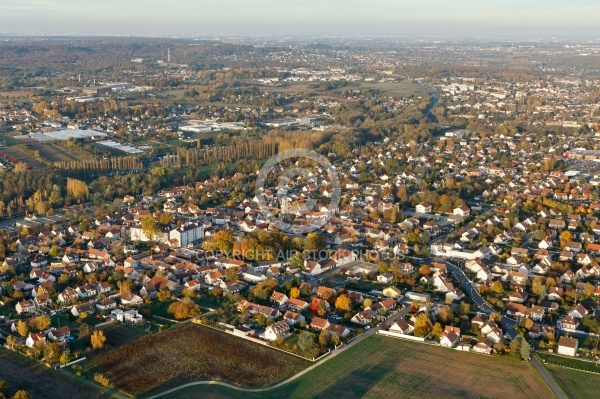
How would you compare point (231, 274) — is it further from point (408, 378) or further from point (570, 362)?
point (570, 362)

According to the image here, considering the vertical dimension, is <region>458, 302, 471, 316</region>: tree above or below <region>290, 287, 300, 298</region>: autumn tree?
above

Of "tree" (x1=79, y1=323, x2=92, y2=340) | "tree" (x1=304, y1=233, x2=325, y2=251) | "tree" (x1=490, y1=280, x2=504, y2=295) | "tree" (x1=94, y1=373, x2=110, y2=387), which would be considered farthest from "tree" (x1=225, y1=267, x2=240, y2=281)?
"tree" (x1=490, y1=280, x2=504, y2=295)

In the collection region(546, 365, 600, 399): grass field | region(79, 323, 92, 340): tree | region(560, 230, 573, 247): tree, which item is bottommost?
region(79, 323, 92, 340): tree

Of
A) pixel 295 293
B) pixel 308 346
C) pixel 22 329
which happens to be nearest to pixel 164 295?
pixel 295 293

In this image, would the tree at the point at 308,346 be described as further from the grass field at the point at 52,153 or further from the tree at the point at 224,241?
the grass field at the point at 52,153

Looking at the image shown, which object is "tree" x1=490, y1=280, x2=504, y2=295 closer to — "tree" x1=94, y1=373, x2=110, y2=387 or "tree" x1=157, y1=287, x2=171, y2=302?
"tree" x1=157, y1=287, x2=171, y2=302
